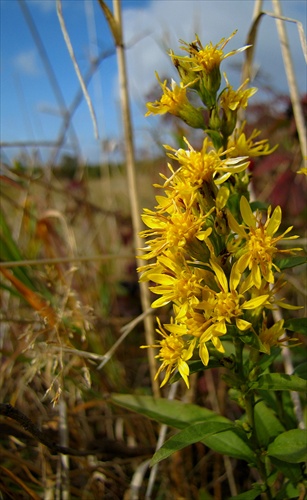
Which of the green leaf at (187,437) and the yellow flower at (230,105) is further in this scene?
the yellow flower at (230,105)

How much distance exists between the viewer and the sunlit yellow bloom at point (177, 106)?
0.88 metres

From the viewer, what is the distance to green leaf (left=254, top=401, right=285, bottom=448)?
0.91 m

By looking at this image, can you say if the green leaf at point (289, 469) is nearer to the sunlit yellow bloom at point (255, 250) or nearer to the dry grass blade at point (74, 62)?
the sunlit yellow bloom at point (255, 250)

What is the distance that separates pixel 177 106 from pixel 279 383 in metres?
0.52

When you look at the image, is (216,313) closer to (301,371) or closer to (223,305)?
(223,305)

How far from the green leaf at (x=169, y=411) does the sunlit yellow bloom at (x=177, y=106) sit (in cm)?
57

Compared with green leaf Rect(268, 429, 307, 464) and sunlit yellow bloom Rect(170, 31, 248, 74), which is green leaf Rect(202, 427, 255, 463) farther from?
sunlit yellow bloom Rect(170, 31, 248, 74)

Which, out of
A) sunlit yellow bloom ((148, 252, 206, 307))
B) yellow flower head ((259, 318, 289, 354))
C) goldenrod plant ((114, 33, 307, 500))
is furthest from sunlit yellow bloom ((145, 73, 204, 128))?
yellow flower head ((259, 318, 289, 354))

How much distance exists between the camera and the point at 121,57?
133 centimetres

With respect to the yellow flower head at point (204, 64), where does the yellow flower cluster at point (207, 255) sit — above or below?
below

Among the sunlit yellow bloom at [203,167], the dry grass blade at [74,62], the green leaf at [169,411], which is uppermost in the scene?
the dry grass blade at [74,62]

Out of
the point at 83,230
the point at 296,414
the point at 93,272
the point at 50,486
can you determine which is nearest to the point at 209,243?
the point at 296,414

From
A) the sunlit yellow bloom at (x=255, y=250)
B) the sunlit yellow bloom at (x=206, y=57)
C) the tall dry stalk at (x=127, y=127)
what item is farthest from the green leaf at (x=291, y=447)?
the sunlit yellow bloom at (x=206, y=57)

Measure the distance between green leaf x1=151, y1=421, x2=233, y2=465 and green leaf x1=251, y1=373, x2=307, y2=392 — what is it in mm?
92
